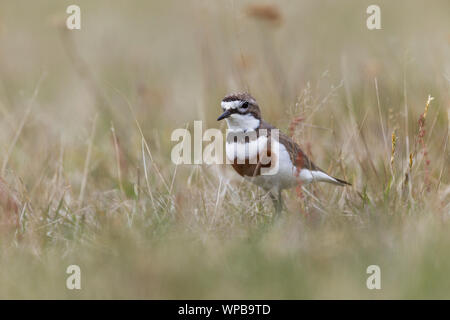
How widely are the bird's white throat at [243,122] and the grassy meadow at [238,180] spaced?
0.92 feet

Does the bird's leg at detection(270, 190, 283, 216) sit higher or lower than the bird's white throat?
lower

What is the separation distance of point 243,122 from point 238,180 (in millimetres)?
792

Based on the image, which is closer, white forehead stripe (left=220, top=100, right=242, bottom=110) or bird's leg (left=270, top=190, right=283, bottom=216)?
bird's leg (left=270, top=190, right=283, bottom=216)

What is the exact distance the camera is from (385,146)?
515 cm

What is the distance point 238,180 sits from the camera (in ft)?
18.9

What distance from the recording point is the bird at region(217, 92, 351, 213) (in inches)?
196

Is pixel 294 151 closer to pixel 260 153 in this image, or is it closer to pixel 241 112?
pixel 260 153

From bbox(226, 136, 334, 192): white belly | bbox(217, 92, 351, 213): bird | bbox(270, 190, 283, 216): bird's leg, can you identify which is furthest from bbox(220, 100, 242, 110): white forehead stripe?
bbox(270, 190, 283, 216): bird's leg

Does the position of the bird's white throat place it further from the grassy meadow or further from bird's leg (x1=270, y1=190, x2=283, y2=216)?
bird's leg (x1=270, y1=190, x2=283, y2=216)

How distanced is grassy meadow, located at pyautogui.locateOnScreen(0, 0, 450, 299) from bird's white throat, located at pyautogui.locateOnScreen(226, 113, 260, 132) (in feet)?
0.92

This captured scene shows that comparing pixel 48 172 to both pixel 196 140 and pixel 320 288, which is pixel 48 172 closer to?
pixel 196 140

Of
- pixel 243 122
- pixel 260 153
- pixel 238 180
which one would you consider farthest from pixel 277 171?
pixel 238 180

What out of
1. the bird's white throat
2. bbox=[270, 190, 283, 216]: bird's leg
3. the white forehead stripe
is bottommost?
bbox=[270, 190, 283, 216]: bird's leg
